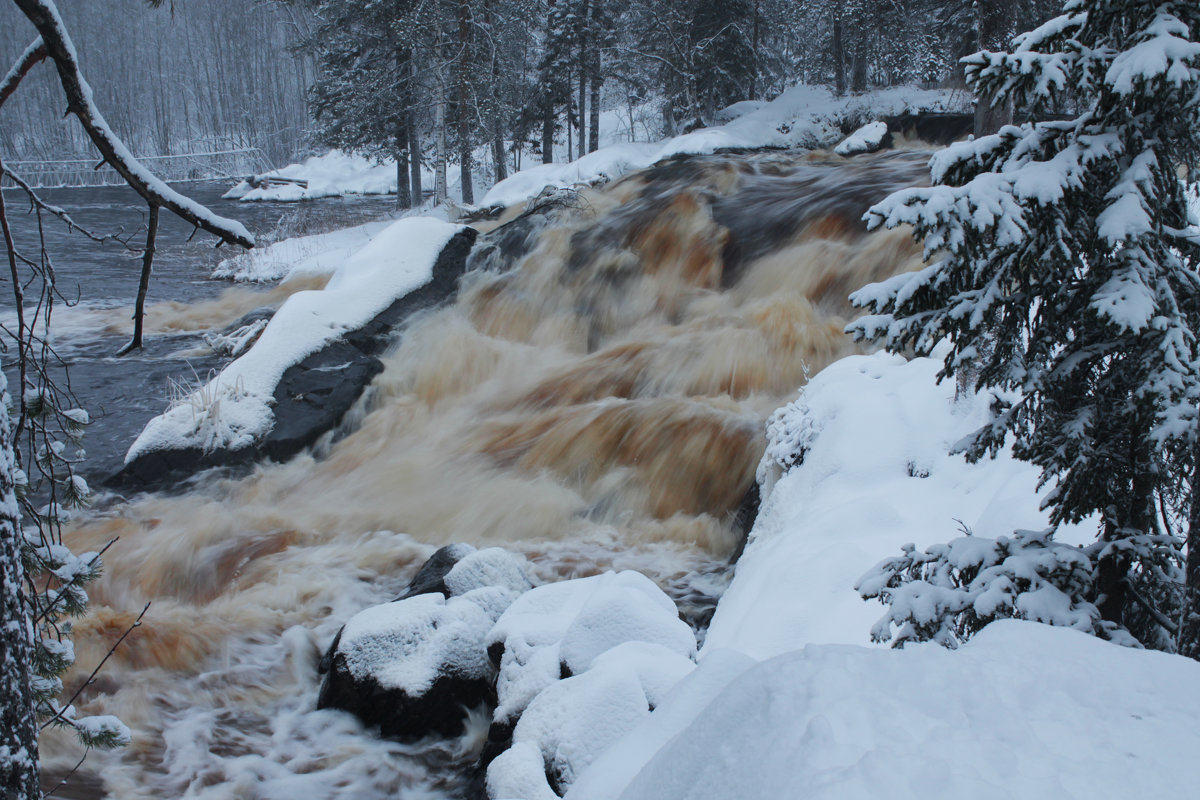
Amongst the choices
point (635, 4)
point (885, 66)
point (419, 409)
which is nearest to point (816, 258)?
point (419, 409)

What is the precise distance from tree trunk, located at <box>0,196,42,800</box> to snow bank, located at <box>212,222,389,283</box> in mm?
14407

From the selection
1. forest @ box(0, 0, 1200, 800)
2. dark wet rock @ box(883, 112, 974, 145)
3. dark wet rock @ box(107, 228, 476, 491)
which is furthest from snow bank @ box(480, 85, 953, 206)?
dark wet rock @ box(107, 228, 476, 491)

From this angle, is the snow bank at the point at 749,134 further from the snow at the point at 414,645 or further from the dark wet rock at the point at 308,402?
the snow at the point at 414,645

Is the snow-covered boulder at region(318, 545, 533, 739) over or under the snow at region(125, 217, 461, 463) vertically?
under

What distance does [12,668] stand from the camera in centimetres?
192

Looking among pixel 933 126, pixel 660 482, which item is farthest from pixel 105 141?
pixel 933 126

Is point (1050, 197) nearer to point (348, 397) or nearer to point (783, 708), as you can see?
point (783, 708)

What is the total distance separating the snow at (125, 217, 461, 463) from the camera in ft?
26.5

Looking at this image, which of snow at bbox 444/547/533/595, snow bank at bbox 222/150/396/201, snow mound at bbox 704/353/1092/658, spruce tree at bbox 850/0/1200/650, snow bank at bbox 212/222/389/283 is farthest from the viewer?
snow bank at bbox 222/150/396/201

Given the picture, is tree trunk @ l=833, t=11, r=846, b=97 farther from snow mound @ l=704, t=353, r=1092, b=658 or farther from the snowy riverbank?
snow mound @ l=704, t=353, r=1092, b=658

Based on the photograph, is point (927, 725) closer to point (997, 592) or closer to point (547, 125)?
point (997, 592)

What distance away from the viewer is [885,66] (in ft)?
93.9

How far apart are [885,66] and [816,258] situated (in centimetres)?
2257

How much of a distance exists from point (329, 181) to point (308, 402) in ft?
130
